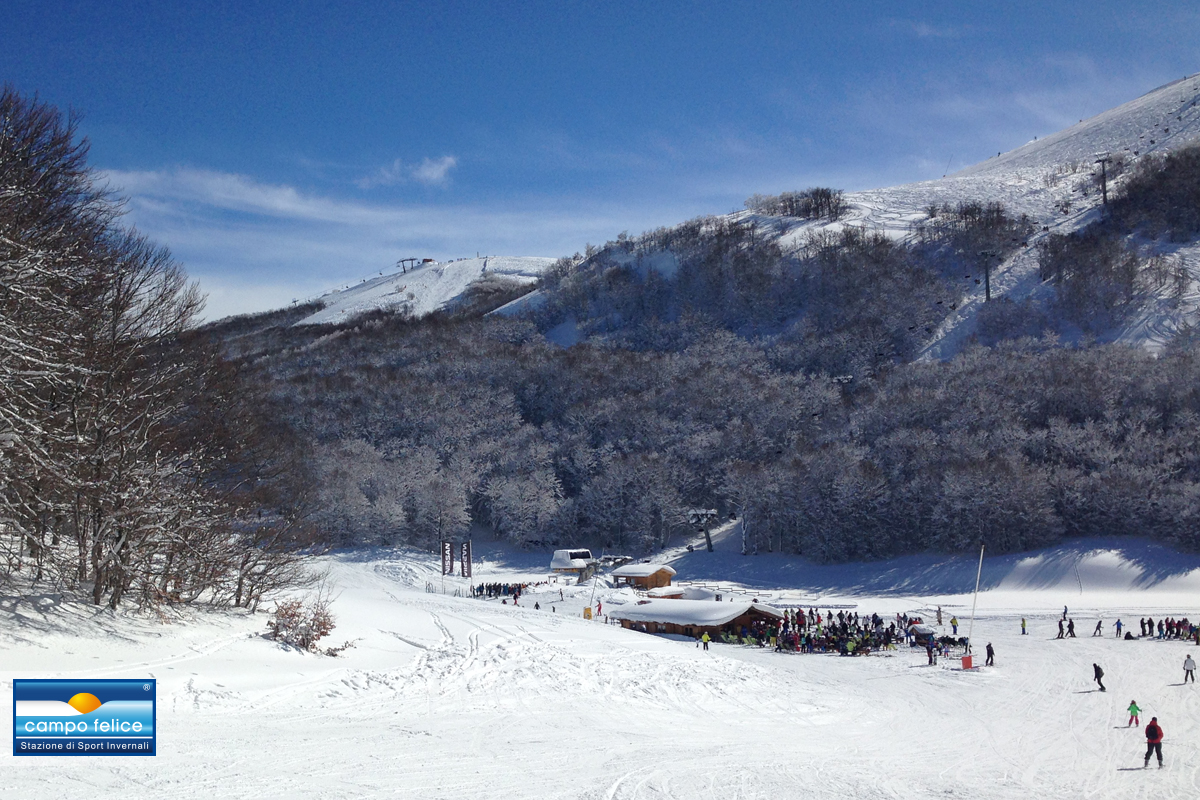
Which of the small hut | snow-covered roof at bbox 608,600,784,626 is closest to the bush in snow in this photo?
snow-covered roof at bbox 608,600,784,626

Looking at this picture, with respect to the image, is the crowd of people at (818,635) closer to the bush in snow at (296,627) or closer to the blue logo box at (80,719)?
the bush in snow at (296,627)

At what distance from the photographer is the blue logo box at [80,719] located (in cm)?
880

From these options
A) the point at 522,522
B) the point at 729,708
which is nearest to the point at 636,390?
the point at 522,522

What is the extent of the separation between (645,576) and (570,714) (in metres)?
32.8

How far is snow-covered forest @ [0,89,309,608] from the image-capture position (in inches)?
472

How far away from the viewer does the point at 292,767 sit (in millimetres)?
9633

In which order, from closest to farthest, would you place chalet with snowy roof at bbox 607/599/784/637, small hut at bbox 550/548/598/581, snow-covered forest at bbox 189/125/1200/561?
chalet with snowy roof at bbox 607/599/784/637 → snow-covered forest at bbox 189/125/1200/561 → small hut at bbox 550/548/598/581

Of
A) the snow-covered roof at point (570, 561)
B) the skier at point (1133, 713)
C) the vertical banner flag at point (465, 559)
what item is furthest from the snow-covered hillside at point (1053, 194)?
the skier at point (1133, 713)

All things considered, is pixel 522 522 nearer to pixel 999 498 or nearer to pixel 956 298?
pixel 999 498

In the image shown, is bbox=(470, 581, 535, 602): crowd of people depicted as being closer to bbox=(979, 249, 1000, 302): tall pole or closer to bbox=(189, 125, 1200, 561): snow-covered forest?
bbox=(189, 125, 1200, 561): snow-covered forest

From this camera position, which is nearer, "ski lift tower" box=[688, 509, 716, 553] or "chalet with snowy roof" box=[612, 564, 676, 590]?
"chalet with snowy roof" box=[612, 564, 676, 590]

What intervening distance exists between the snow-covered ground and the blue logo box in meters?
0.26

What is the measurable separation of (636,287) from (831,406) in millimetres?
55445

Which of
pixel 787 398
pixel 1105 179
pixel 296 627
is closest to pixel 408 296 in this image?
pixel 787 398
